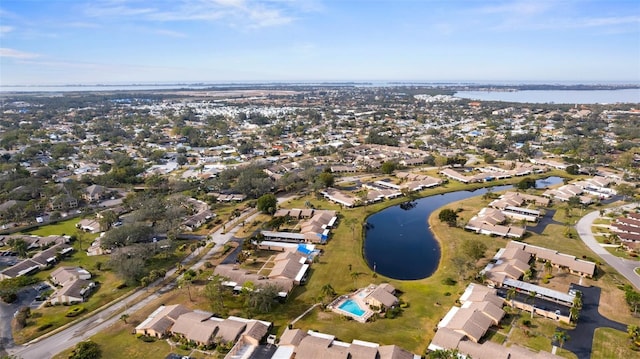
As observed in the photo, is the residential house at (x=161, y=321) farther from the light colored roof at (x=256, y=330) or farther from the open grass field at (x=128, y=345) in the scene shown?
the light colored roof at (x=256, y=330)

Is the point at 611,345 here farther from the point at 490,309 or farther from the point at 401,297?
the point at 401,297

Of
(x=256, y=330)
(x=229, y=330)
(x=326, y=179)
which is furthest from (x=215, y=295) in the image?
(x=326, y=179)

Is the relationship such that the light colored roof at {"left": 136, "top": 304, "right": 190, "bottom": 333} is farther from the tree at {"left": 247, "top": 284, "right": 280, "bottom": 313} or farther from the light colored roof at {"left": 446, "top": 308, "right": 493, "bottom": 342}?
the light colored roof at {"left": 446, "top": 308, "right": 493, "bottom": 342}

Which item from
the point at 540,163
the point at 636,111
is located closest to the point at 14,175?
the point at 540,163

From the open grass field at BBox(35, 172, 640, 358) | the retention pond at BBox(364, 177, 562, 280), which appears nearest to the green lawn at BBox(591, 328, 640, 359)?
the open grass field at BBox(35, 172, 640, 358)

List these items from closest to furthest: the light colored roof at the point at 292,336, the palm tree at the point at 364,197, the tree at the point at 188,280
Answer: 1. the light colored roof at the point at 292,336
2. the tree at the point at 188,280
3. the palm tree at the point at 364,197

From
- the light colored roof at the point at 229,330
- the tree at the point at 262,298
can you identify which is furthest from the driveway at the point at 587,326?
the light colored roof at the point at 229,330

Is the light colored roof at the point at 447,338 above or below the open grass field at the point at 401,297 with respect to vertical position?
above

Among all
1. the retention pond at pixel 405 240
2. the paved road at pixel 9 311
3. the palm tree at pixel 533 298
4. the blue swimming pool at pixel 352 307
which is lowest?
the retention pond at pixel 405 240
